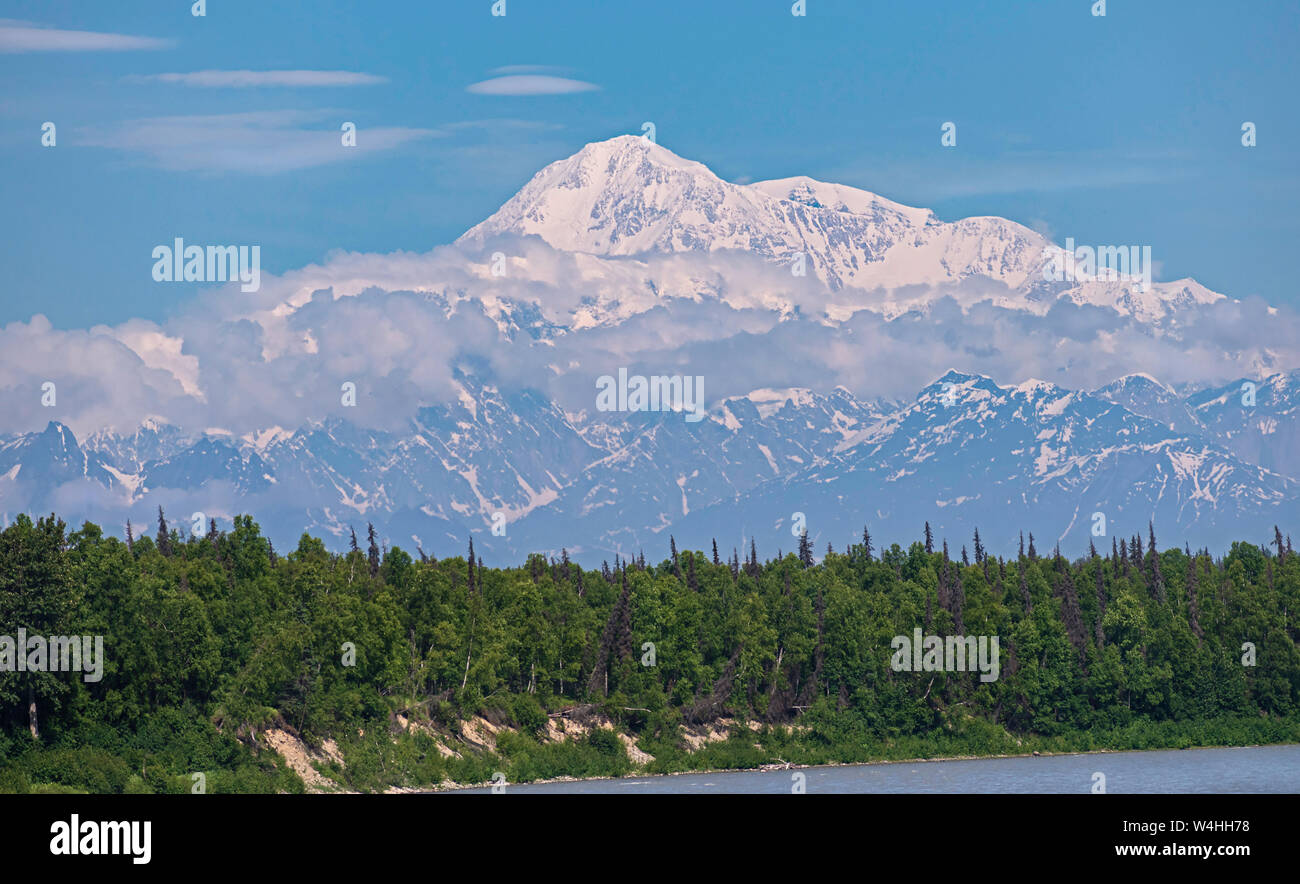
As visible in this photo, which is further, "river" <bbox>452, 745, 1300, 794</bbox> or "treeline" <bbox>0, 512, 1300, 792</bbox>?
"river" <bbox>452, 745, 1300, 794</bbox>

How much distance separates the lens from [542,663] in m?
161

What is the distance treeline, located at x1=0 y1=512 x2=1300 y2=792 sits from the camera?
116 m

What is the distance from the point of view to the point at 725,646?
578 ft

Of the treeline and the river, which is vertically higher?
the treeline

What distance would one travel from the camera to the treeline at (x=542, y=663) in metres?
116

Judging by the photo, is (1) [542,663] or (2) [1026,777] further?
(1) [542,663]

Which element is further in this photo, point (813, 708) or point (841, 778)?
point (813, 708)

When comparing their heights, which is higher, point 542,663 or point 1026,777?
point 542,663

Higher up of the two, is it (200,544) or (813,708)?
(200,544)
